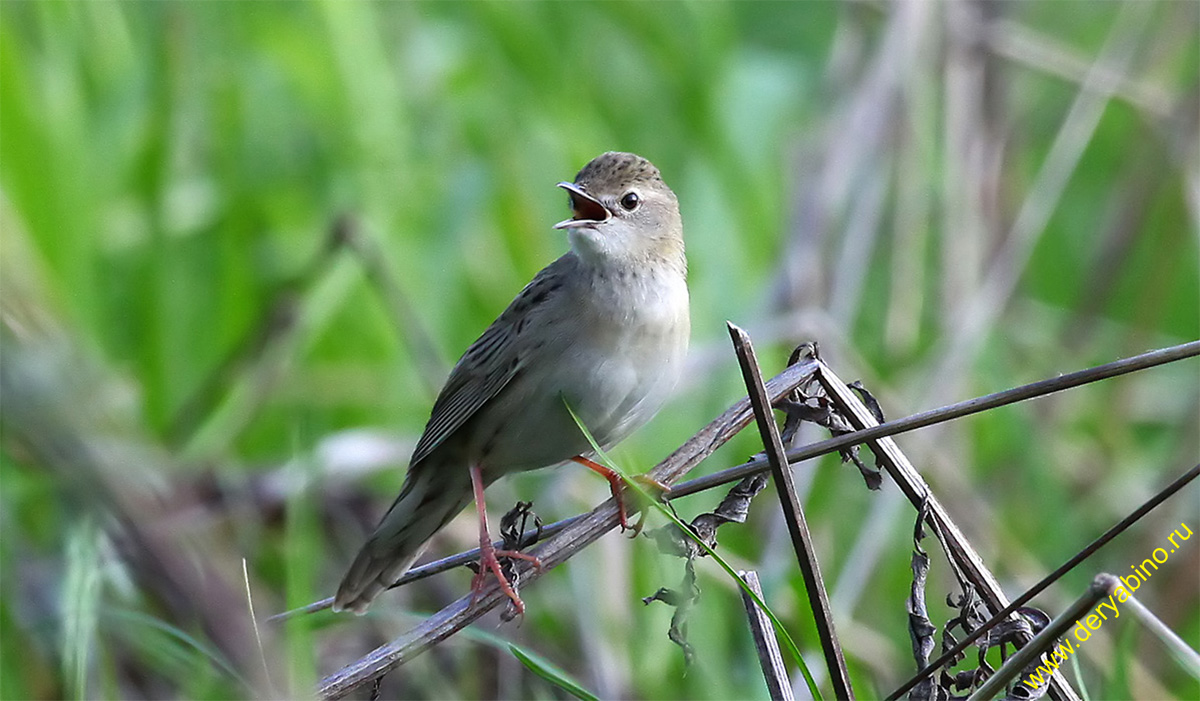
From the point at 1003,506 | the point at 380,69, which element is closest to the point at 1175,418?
the point at 1003,506

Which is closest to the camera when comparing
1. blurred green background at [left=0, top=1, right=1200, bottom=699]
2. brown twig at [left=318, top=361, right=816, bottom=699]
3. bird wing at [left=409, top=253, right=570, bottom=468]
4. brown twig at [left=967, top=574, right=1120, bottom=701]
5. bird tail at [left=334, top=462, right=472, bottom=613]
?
brown twig at [left=967, top=574, right=1120, bottom=701]

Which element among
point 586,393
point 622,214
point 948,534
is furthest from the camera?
point 622,214

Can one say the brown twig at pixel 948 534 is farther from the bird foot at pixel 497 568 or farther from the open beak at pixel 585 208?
the open beak at pixel 585 208

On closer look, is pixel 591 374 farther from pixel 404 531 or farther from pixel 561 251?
pixel 561 251

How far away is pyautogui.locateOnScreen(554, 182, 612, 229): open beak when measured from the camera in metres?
3.09

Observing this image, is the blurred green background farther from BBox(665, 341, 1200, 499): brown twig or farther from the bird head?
BBox(665, 341, 1200, 499): brown twig

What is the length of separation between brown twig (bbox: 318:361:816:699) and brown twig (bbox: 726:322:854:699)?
276 mm

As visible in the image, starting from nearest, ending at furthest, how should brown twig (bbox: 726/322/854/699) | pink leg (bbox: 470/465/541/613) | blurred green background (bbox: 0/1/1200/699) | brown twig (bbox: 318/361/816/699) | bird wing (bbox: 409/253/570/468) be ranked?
brown twig (bbox: 726/322/854/699) < brown twig (bbox: 318/361/816/699) < pink leg (bbox: 470/465/541/613) < bird wing (bbox: 409/253/570/468) < blurred green background (bbox: 0/1/1200/699)

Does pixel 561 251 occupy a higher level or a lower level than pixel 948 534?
higher

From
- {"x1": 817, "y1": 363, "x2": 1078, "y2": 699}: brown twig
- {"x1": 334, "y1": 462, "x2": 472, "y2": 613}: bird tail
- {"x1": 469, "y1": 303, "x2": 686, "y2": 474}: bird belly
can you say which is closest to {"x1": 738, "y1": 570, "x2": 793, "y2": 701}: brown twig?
{"x1": 817, "y1": 363, "x2": 1078, "y2": 699}: brown twig

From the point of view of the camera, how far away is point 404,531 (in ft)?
9.83

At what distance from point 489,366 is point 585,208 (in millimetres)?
472

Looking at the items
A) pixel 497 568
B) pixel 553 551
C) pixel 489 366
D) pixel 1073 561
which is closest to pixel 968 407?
pixel 1073 561

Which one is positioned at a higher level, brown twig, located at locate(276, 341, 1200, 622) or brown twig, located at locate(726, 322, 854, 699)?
brown twig, located at locate(276, 341, 1200, 622)
